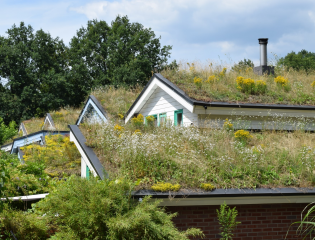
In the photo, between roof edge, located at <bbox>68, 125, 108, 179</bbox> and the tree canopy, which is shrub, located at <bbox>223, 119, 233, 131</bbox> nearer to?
roof edge, located at <bbox>68, 125, 108, 179</bbox>

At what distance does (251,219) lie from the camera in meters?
7.87

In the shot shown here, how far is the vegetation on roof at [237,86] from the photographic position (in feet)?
40.6

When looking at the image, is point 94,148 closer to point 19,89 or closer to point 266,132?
point 266,132

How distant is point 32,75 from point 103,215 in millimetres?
40136

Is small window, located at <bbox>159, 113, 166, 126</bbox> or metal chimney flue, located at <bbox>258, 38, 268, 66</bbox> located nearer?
small window, located at <bbox>159, 113, 166, 126</bbox>

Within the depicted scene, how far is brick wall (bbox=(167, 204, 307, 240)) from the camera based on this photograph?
7449 mm

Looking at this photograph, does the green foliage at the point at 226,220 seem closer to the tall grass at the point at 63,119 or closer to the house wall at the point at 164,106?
the house wall at the point at 164,106

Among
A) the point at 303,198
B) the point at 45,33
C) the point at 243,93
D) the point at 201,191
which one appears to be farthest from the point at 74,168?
the point at 45,33

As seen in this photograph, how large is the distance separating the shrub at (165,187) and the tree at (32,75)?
37308mm

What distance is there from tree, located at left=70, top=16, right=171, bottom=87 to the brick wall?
102 ft

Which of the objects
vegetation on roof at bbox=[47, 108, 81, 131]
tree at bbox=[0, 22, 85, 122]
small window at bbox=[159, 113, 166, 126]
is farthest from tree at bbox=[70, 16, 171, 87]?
small window at bbox=[159, 113, 166, 126]

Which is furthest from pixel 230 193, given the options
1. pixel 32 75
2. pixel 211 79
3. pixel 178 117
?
pixel 32 75

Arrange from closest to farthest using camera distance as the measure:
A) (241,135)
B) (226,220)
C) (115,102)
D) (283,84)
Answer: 1. (226,220)
2. (241,135)
3. (283,84)
4. (115,102)

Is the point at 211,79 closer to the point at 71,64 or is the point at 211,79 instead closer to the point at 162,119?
the point at 162,119
